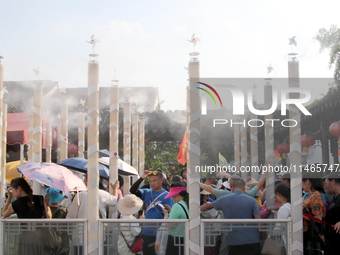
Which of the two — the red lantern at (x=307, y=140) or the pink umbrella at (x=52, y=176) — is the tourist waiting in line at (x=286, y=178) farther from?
the red lantern at (x=307, y=140)

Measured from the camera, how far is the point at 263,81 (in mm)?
7246

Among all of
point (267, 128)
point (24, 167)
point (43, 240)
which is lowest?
point (43, 240)

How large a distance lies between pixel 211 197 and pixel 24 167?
3.27 m

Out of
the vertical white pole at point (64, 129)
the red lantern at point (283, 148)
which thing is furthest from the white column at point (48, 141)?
the red lantern at point (283, 148)

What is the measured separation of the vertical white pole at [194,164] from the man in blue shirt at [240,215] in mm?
419

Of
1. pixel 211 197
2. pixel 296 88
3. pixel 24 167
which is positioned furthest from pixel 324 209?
pixel 24 167

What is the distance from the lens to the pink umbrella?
5156 mm

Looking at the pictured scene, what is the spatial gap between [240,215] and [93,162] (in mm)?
2066

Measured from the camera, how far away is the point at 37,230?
4.77 meters

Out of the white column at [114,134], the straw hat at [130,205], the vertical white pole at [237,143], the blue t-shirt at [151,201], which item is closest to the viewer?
the straw hat at [130,205]

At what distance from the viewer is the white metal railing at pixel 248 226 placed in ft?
15.1

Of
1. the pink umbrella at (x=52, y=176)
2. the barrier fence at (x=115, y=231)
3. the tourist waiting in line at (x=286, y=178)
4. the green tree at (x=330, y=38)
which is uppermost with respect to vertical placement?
the green tree at (x=330, y=38)

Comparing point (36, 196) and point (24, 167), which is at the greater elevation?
point (24, 167)

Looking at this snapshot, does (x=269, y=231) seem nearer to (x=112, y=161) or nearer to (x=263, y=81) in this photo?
(x=263, y=81)
